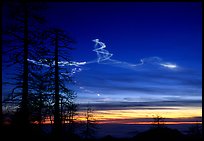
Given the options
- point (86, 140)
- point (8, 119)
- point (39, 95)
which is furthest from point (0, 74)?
point (39, 95)

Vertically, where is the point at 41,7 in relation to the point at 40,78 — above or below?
above

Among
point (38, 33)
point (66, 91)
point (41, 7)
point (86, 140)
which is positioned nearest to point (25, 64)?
point (38, 33)

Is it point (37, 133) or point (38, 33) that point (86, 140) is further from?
point (38, 33)

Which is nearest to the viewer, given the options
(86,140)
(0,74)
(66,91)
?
(0,74)

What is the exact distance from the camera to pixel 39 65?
17391 millimetres

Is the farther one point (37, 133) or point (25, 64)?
point (25, 64)

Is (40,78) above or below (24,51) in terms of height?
below

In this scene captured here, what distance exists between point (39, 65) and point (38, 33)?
2.30m

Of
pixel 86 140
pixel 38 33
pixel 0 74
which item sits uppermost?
pixel 38 33

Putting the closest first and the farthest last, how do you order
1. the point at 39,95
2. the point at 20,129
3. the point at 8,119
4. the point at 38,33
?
the point at 20,129 → the point at 8,119 → the point at 38,33 → the point at 39,95

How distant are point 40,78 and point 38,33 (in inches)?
135

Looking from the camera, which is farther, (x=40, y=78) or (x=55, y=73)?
Answer: (x=55, y=73)

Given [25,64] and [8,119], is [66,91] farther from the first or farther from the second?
[8,119]

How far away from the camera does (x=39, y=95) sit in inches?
826
